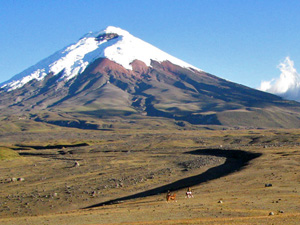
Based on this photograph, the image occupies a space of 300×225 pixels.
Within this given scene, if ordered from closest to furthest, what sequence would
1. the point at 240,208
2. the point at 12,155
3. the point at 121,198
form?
the point at 240,208, the point at 121,198, the point at 12,155

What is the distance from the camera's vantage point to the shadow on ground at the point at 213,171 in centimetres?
4306

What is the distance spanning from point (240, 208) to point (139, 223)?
663 centimetres

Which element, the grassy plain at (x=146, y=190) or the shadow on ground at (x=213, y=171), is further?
the shadow on ground at (x=213, y=171)

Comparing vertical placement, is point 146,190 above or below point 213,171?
below

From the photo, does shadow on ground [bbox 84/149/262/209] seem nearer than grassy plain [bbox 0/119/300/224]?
No

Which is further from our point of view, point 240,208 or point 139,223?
point 240,208

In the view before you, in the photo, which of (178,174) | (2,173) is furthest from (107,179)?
(2,173)

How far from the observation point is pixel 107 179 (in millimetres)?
54000

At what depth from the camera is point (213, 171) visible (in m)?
58.2

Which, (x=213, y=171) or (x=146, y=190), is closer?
(x=146, y=190)

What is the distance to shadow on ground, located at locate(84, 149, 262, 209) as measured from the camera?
43.1 metres

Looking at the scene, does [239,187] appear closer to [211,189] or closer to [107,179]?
[211,189]

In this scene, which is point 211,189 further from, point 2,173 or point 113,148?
point 113,148

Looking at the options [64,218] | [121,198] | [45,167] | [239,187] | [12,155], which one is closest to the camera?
[64,218]
